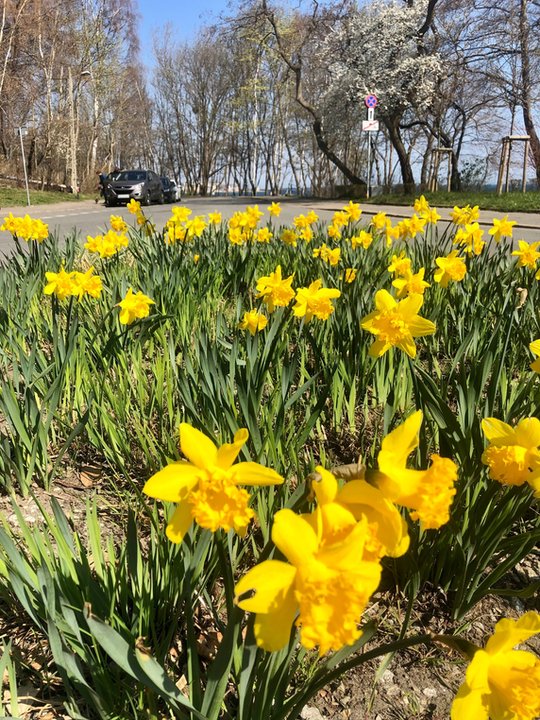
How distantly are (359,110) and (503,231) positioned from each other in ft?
62.1

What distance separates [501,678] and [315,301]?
1408mm

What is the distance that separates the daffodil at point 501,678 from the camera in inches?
24.6

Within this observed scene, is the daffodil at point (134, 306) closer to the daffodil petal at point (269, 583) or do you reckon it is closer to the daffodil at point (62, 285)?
the daffodil at point (62, 285)

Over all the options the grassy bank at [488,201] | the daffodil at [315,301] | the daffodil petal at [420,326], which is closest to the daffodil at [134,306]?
the daffodil at [315,301]

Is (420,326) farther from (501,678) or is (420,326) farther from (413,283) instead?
(501,678)

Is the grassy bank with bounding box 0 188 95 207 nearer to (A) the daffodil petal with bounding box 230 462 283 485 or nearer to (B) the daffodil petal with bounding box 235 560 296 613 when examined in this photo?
(A) the daffodil petal with bounding box 230 462 283 485

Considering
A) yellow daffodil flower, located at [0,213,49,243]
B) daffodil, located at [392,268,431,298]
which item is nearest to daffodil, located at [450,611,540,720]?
daffodil, located at [392,268,431,298]

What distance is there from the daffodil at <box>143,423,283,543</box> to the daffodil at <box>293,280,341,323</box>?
124 cm

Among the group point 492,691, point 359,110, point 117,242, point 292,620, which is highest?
point 359,110

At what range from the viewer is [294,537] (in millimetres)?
568

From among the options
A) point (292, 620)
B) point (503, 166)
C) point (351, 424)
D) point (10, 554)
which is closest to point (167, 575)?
point (10, 554)

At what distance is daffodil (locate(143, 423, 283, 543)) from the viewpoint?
2.11 feet

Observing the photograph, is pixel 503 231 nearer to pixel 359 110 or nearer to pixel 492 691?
pixel 492 691

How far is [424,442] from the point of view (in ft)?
4.41
